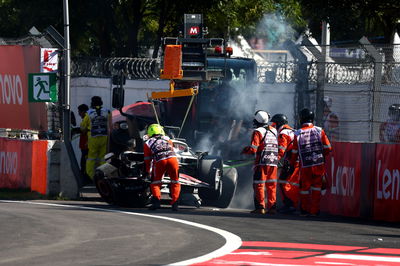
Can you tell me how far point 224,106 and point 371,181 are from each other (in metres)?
5.09

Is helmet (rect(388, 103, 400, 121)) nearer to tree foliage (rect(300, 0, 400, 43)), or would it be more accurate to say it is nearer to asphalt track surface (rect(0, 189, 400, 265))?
asphalt track surface (rect(0, 189, 400, 265))

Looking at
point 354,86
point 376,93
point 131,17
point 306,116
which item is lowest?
point 306,116

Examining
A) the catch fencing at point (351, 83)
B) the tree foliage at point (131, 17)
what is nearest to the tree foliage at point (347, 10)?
the tree foliage at point (131, 17)

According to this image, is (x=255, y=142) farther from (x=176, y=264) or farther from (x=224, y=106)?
(x=176, y=264)

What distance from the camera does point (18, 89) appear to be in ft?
71.8

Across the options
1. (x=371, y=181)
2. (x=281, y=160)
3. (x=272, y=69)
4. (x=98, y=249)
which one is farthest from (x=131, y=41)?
(x=98, y=249)

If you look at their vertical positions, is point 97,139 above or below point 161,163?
above

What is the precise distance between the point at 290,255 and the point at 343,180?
566 cm

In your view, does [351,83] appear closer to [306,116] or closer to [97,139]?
[306,116]

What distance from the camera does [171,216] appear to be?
1439 centimetres

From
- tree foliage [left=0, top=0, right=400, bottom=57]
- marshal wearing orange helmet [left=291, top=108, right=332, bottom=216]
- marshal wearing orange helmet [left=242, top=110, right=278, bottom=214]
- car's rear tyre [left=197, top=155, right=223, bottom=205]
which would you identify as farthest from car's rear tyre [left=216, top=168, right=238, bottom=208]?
tree foliage [left=0, top=0, right=400, bottom=57]

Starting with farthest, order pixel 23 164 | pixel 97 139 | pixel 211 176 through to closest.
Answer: pixel 23 164 → pixel 97 139 → pixel 211 176

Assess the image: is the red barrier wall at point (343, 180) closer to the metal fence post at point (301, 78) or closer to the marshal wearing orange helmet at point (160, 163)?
the metal fence post at point (301, 78)

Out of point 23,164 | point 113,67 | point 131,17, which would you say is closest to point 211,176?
point 23,164
